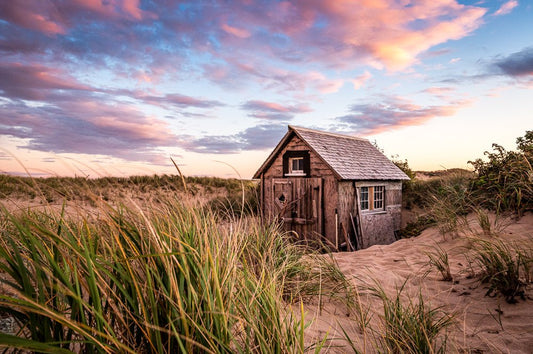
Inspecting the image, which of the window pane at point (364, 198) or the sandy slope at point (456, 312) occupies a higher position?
the window pane at point (364, 198)

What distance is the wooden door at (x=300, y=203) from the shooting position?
1106 cm

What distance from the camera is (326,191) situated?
11047 mm

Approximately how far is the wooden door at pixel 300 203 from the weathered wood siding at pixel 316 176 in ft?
0.55

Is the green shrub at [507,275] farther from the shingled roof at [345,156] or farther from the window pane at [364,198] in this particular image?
the window pane at [364,198]

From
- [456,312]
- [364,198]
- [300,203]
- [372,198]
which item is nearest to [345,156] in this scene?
[364,198]

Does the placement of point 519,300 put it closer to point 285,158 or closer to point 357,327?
point 357,327

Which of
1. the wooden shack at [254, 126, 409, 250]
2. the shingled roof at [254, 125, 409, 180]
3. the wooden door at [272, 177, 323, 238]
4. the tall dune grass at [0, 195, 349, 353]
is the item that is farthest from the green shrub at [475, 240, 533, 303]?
the wooden door at [272, 177, 323, 238]

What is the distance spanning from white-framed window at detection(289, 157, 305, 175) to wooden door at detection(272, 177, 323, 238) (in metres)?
0.32

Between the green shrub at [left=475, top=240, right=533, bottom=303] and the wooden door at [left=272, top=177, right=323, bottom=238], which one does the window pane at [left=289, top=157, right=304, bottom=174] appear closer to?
the wooden door at [left=272, top=177, right=323, bottom=238]

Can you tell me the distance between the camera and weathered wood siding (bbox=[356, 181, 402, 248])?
39.4 feet

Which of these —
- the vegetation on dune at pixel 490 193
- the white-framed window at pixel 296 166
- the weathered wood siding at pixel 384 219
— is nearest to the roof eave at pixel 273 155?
the white-framed window at pixel 296 166

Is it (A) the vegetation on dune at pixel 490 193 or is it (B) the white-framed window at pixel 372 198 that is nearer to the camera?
(A) the vegetation on dune at pixel 490 193

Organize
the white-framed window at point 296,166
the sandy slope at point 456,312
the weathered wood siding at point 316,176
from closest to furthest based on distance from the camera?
the sandy slope at point 456,312 → the weathered wood siding at point 316,176 → the white-framed window at point 296,166

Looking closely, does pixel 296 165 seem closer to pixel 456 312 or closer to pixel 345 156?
pixel 345 156
